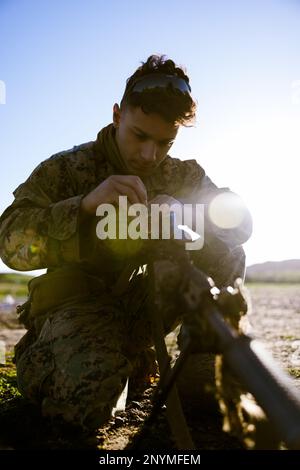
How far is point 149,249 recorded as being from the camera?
8.33 feet

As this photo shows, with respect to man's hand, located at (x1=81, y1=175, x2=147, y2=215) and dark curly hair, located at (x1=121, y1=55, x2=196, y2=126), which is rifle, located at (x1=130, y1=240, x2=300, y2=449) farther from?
dark curly hair, located at (x1=121, y1=55, x2=196, y2=126)

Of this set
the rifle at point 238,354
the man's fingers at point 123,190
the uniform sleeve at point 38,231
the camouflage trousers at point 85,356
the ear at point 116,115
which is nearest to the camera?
the rifle at point 238,354

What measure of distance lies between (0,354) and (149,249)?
4.62 meters

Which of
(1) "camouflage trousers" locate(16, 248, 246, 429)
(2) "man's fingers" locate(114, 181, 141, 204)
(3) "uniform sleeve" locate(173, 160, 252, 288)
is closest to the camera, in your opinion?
(2) "man's fingers" locate(114, 181, 141, 204)

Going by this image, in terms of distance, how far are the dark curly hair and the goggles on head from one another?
0.04m

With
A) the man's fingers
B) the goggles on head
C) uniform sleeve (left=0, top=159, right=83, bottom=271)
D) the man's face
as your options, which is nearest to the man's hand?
the man's fingers

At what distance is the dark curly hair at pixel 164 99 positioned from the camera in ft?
11.2

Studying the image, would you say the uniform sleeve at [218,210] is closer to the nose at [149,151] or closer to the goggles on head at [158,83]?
the nose at [149,151]

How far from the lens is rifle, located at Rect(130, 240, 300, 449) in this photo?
58.8 inches

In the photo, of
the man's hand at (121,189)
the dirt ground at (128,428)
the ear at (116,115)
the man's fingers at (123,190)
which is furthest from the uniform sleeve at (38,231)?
the dirt ground at (128,428)

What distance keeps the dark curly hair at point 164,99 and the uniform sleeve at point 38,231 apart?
99 cm

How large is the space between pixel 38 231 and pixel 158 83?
1581 millimetres

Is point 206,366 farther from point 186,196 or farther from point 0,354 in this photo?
point 0,354
